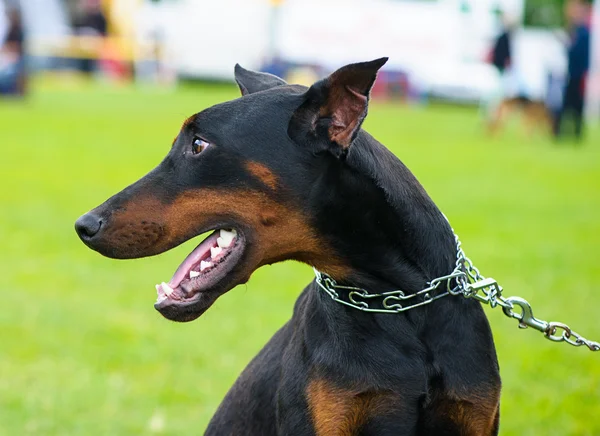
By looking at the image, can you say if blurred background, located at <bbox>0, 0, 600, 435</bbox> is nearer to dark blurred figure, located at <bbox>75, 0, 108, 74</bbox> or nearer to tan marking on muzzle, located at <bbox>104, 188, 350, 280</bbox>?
dark blurred figure, located at <bbox>75, 0, 108, 74</bbox>

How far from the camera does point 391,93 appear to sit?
32719 mm

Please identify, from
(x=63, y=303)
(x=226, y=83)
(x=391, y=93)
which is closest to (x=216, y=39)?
(x=226, y=83)

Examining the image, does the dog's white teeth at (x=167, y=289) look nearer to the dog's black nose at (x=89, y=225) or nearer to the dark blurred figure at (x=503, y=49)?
the dog's black nose at (x=89, y=225)

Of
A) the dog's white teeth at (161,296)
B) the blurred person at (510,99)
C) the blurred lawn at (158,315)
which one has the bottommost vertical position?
the blurred person at (510,99)

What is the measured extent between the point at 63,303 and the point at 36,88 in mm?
24230

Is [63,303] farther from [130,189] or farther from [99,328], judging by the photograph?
[130,189]

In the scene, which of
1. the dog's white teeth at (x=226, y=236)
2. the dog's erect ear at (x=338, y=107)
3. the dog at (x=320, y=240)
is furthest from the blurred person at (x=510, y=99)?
the dog's white teeth at (x=226, y=236)

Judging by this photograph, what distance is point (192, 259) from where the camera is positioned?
11.4 ft

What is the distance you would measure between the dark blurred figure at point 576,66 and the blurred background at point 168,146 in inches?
1.9

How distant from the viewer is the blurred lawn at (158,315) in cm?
552

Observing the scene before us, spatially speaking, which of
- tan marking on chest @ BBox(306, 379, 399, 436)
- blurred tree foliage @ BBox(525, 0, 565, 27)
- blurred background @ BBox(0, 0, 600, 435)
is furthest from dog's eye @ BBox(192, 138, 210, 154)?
blurred tree foliage @ BBox(525, 0, 565, 27)

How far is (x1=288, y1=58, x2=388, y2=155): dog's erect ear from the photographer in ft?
10.9

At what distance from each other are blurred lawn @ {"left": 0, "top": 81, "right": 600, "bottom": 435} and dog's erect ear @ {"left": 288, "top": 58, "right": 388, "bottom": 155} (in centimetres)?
178

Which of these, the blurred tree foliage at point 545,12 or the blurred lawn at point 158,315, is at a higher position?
the blurred lawn at point 158,315
